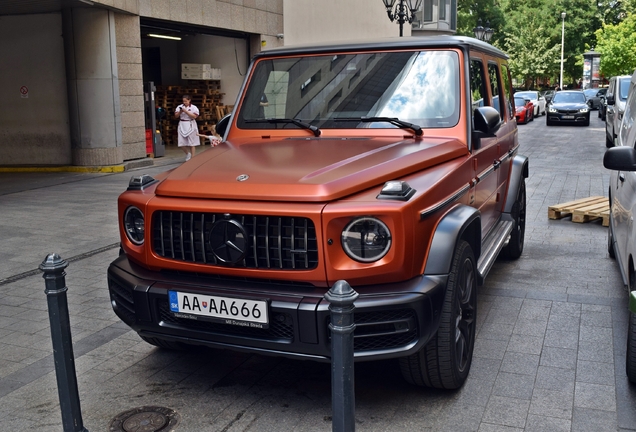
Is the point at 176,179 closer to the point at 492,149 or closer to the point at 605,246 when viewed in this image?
the point at 492,149

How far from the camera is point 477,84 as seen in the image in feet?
16.5

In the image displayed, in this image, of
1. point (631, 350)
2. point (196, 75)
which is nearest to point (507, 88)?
point (631, 350)

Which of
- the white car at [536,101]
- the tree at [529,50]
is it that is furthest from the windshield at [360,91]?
the tree at [529,50]

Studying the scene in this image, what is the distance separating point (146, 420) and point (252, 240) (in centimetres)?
117

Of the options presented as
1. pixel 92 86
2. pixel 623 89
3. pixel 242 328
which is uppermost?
pixel 92 86

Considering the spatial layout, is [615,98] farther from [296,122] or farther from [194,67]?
[296,122]

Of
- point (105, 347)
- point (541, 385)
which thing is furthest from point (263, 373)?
point (541, 385)

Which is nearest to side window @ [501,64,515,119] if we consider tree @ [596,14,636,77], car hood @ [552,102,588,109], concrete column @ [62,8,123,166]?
concrete column @ [62,8,123,166]

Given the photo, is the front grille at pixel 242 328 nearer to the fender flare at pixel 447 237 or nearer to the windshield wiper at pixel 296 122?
the fender flare at pixel 447 237

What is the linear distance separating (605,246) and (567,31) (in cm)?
6029

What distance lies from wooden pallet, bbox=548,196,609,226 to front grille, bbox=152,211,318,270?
6435 millimetres

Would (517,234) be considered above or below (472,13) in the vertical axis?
below

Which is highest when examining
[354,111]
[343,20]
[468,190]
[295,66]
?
[343,20]

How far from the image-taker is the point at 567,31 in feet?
204
